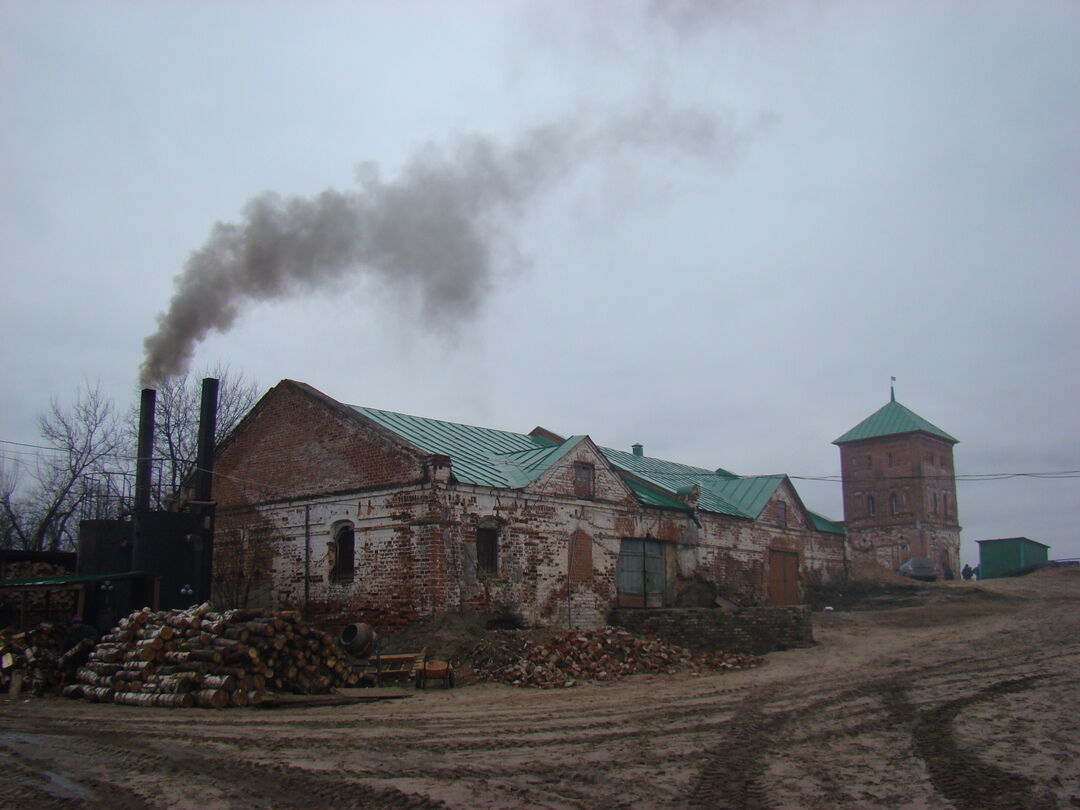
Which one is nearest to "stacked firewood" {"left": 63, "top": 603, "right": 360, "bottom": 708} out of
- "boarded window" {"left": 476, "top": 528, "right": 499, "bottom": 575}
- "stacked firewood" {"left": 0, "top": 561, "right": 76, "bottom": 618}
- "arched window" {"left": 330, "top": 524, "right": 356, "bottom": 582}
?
"boarded window" {"left": 476, "top": 528, "right": 499, "bottom": 575}

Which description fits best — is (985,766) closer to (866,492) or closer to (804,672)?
(804,672)

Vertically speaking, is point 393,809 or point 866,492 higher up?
point 866,492

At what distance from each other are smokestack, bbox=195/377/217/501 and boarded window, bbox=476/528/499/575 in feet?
22.0

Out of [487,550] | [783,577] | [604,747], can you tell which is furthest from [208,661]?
[783,577]

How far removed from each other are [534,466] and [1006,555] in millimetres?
35564

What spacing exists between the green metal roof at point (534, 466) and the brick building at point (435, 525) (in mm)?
78

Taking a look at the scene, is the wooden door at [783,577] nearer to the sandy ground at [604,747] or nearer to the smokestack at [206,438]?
the sandy ground at [604,747]

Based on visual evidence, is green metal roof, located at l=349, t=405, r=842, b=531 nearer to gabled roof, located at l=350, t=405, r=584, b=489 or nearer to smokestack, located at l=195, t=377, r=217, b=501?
gabled roof, located at l=350, t=405, r=584, b=489

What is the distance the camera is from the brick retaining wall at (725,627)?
2041 cm

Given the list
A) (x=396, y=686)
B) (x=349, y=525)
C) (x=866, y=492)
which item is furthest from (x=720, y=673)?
(x=866, y=492)

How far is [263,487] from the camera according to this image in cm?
2245

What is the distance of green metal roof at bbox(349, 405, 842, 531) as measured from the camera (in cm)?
2089

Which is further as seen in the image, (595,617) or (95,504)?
(95,504)

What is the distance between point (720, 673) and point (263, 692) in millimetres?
8666
